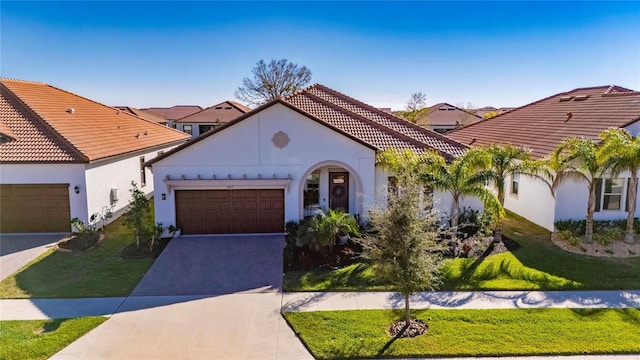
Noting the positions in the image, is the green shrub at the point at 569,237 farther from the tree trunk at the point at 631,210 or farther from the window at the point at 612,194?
the window at the point at 612,194

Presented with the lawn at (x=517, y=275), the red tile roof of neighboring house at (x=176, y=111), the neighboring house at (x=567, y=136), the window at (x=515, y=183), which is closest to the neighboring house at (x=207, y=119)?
the red tile roof of neighboring house at (x=176, y=111)

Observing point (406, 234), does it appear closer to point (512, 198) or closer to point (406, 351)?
point (406, 351)

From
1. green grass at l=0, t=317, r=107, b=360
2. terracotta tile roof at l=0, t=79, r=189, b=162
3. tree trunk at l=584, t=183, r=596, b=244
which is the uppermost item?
terracotta tile roof at l=0, t=79, r=189, b=162

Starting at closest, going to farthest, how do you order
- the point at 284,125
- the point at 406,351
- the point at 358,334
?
the point at 406,351 → the point at 358,334 → the point at 284,125

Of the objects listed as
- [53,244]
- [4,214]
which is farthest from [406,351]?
[4,214]

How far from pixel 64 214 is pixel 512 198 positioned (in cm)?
2149

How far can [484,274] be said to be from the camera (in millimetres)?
13188

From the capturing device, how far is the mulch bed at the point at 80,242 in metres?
15.9

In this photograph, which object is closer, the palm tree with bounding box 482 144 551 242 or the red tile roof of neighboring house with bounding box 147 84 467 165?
the palm tree with bounding box 482 144 551 242

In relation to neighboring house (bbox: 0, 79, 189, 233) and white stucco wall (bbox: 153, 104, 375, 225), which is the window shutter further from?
neighboring house (bbox: 0, 79, 189, 233)

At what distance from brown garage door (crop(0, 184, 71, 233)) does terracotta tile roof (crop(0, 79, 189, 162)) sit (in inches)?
54.8

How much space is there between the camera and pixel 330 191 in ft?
60.5

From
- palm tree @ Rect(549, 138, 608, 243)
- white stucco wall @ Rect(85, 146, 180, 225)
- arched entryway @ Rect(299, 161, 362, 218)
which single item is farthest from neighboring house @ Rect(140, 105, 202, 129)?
palm tree @ Rect(549, 138, 608, 243)

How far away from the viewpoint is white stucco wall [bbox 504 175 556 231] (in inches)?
708
